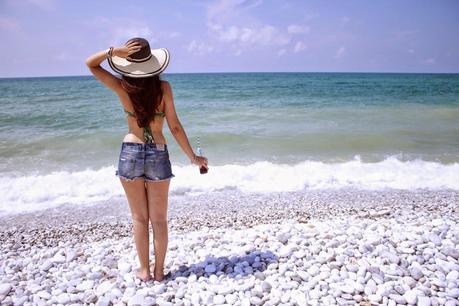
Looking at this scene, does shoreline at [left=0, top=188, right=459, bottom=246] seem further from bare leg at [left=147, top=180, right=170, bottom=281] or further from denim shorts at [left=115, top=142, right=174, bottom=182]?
denim shorts at [left=115, top=142, right=174, bottom=182]

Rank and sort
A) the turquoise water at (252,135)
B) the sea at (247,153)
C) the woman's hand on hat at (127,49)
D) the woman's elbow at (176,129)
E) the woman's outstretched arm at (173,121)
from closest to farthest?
the woman's hand on hat at (127,49)
the woman's outstretched arm at (173,121)
the woman's elbow at (176,129)
the sea at (247,153)
the turquoise water at (252,135)

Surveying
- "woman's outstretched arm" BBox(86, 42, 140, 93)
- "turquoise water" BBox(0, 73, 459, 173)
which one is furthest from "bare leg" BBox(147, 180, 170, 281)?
"turquoise water" BBox(0, 73, 459, 173)

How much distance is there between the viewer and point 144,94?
275 cm

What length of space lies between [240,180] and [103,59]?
19.1ft

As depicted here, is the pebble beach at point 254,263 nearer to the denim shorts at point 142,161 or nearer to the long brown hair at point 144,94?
the denim shorts at point 142,161

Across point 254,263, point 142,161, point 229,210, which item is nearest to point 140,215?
point 142,161

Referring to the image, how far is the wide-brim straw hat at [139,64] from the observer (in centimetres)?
268

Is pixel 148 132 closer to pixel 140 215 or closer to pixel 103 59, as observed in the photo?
pixel 103 59

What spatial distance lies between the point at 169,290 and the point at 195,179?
16.5ft

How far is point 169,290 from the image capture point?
3.25m

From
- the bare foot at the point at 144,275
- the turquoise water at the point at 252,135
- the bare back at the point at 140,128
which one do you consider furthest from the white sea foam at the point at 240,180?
the bare back at the point at 140,128

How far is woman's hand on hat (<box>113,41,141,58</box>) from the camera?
8.70 ft

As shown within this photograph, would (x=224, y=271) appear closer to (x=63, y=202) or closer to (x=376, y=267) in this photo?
(x=376, y=267)

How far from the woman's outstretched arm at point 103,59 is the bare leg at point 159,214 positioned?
90 centimetres
